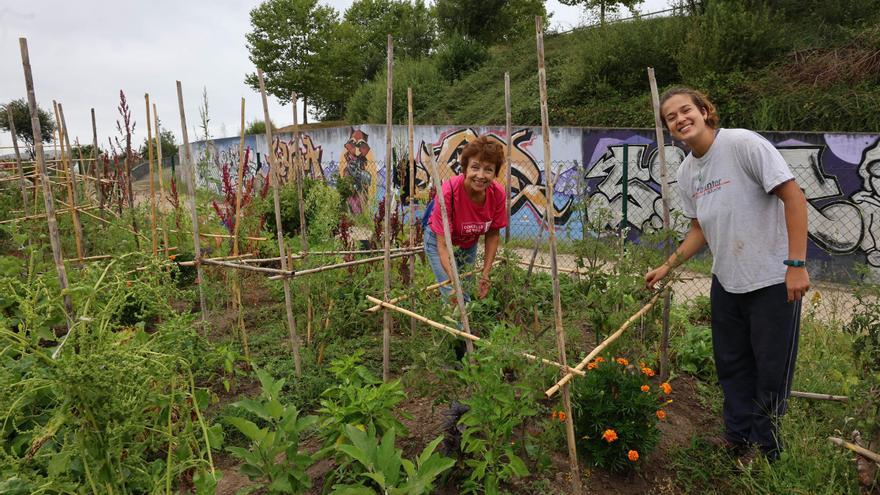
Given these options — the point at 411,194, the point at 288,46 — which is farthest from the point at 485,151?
the point at 288,46

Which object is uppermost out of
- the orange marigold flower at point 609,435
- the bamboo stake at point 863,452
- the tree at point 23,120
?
the tree at point 23,120

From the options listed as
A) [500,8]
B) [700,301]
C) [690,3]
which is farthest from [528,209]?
[500,8]

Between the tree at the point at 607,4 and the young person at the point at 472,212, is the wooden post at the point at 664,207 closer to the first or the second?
the young person at the point at 472,212

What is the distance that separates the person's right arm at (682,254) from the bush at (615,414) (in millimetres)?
460

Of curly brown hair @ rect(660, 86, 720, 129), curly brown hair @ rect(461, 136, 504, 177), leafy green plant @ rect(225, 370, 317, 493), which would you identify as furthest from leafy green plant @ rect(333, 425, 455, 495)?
curly brown hair @ rect(660, 86, 720, 129)

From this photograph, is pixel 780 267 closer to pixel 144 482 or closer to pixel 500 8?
pixel 144 482

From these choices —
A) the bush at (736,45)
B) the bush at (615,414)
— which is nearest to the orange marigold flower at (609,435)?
the bush at (615,414)

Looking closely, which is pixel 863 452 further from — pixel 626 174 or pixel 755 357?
pixel 626 174

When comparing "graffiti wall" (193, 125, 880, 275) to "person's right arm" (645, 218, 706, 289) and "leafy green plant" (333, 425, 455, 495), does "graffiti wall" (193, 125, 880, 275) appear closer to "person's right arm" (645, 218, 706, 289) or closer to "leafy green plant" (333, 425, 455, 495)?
"person's right arm" (645, 218, 706, 289)

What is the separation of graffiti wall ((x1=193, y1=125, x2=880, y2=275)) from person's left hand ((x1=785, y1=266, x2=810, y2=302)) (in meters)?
0.99

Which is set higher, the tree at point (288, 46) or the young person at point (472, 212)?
the tree at point (288, 46)

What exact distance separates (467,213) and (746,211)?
146 cm

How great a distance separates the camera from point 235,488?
251 cm

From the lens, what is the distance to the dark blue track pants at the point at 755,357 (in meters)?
2.30
